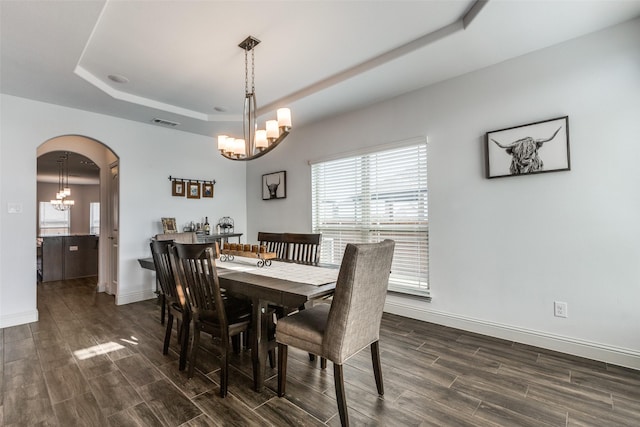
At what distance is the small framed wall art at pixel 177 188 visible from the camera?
4723 millimetres

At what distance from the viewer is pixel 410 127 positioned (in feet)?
11.4

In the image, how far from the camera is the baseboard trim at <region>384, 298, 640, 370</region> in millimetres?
2303

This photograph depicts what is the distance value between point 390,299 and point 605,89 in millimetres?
2731

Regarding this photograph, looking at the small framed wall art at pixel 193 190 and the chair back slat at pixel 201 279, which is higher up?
the small framed wall art at pixel 193 190

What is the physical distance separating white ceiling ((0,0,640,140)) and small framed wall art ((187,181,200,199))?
1.47 metres

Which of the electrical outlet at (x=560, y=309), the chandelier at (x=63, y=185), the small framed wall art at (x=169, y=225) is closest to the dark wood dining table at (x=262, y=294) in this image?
the electrical outlet at (x=560, y=309)

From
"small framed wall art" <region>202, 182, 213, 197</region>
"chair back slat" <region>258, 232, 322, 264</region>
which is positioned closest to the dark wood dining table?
"chair back slat" <region>258, 232, 322, 264</region>

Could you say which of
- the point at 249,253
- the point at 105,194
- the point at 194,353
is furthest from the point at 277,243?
the point at 105,194

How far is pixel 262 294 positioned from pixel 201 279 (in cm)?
47

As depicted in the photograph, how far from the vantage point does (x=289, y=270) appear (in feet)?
7.81

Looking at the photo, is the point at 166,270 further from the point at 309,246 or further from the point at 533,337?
the point at 533,337

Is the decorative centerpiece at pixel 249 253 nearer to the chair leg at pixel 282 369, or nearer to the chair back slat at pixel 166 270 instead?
the chair back slat at pixel 166 270

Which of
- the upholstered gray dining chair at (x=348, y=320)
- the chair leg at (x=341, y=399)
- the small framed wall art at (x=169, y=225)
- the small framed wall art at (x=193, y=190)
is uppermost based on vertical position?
the small framed wall art at (x=193, y=190)

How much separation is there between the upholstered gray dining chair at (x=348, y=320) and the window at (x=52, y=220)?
12.1 meters
